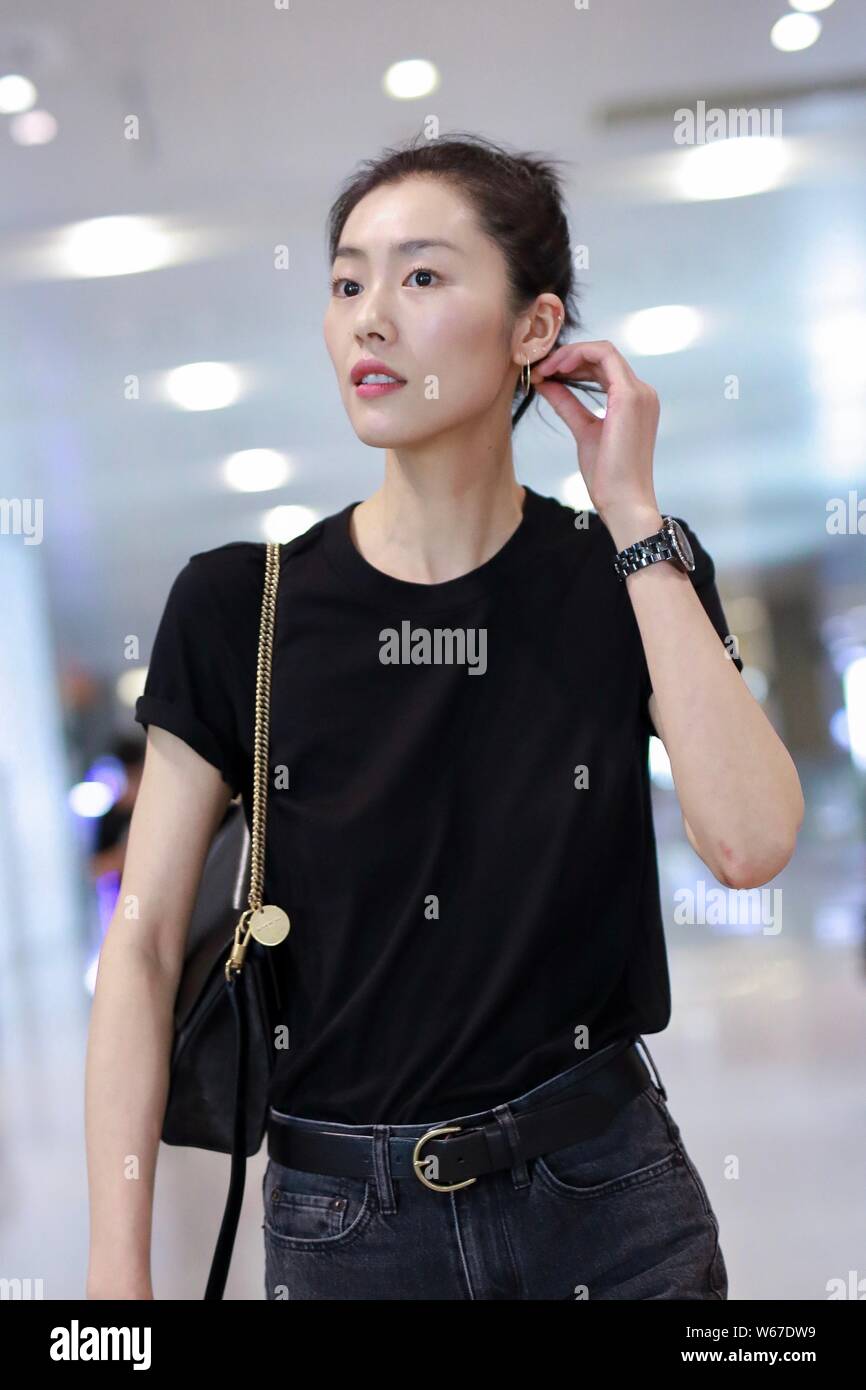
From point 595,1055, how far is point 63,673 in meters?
7.23

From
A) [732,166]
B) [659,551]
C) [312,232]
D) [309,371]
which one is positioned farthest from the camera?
[309,371]

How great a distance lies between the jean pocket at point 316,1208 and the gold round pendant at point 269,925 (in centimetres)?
22

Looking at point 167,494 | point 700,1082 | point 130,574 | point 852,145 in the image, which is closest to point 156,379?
point 167,494

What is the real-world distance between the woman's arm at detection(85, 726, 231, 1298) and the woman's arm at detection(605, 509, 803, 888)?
1.52 ft

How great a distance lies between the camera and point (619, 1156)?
135cm

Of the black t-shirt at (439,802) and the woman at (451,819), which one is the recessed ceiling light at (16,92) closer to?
the woman at (451,819)

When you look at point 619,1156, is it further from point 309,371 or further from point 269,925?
point 309,371

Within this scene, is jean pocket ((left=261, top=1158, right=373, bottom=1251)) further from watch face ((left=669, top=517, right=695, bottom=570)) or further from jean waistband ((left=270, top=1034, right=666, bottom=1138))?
watch face ((left=669, top=517, right=695, bottom=570))

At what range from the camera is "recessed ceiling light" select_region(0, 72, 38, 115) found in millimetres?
4344

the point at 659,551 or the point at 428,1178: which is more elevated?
the point at 659,551

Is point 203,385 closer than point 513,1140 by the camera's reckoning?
No

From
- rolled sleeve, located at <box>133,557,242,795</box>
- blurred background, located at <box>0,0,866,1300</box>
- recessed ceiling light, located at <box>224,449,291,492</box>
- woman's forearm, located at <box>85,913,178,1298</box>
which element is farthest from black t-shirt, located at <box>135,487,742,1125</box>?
recessed ceiling light, located at <box>224,449,291,492</box>

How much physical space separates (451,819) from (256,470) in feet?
20.5

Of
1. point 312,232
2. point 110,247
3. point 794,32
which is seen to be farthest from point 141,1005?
point 110,247
